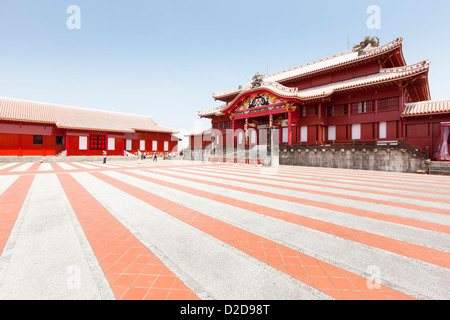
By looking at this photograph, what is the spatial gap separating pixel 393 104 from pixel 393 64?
5591mm

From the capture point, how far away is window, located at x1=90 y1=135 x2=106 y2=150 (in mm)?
28275

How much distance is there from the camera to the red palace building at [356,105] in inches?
604

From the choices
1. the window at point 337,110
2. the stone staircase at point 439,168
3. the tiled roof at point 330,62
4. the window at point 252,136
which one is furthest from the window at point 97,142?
the stone staircase at point 439,168

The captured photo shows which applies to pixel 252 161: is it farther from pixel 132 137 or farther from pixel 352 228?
pixel 132 137

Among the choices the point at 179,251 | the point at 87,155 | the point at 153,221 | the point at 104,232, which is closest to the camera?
the point at 179,251

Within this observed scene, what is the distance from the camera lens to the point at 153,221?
408cm

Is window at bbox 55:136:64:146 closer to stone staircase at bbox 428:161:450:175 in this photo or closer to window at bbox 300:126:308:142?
window at bbox 300:126:308:142

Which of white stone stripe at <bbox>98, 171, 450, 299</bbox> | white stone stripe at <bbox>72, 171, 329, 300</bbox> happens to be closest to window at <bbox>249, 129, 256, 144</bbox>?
white stone stripe at <bbox>98, 171, 450, 299</bbox>

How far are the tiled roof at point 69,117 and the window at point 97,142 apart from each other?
4.69 ft

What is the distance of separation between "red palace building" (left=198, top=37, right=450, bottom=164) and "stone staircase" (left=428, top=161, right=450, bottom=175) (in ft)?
3.49

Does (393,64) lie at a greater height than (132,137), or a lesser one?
greater

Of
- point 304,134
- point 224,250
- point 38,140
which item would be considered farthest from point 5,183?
point 38,140

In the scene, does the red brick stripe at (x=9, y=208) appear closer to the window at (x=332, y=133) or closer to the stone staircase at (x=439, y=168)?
the stone staircase at (x=439, y=168)

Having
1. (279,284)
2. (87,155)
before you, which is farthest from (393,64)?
(87,155)
